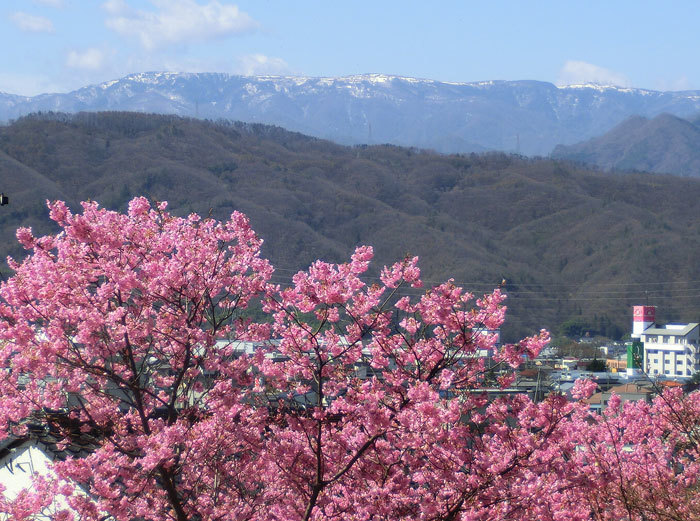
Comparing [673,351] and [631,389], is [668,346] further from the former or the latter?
[631,389]

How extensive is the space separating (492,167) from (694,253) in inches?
1994

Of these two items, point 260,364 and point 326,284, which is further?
point 260,364

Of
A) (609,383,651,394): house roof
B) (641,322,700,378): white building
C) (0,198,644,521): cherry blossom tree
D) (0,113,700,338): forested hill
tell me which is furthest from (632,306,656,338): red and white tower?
(0,198,644,521): cherry blossom tree

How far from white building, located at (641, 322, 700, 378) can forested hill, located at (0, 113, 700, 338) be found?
19.6m

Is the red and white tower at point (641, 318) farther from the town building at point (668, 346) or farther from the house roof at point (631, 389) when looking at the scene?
the house roof at point (631, 389)

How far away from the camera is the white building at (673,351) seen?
67.7 meters

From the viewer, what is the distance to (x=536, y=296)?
332 ft

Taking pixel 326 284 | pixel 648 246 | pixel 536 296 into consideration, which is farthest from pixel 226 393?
pixel 648 246

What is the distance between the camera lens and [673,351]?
6825 cm

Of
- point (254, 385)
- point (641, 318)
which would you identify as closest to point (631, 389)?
point (254, 385)

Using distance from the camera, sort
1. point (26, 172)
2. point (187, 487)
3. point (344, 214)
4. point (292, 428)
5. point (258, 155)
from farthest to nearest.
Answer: point (258, 155) < point (344, 214) < point (26, 172) < point (187, 487) < point (292, 428)

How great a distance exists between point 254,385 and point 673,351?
6453 centimetres

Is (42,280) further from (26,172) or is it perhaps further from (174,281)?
(26,172)

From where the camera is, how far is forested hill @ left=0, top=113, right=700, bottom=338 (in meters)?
100
